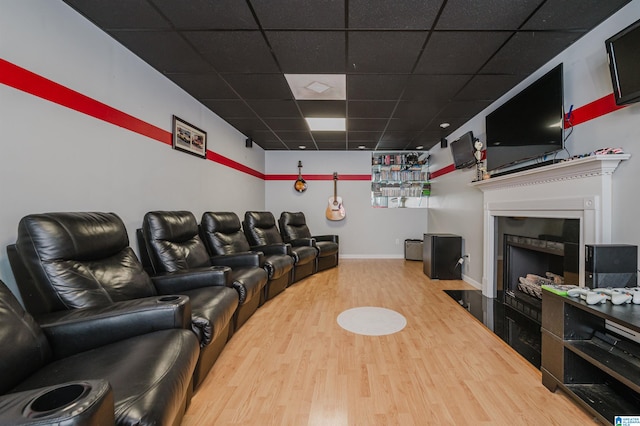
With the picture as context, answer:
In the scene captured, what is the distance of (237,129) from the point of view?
14.1 ft

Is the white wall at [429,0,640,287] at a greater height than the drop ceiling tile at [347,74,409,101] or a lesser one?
lesser

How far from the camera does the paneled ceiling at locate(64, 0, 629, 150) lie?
1721 millimetres

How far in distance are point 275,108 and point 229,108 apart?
587 mm

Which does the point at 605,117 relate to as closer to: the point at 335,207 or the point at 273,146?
the point at 335,207

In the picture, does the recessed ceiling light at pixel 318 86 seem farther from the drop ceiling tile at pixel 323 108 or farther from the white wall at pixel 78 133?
the white wall at pixel 78 133

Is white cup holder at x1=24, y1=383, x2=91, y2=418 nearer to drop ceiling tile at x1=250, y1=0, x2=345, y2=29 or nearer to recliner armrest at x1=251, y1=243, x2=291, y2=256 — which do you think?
drop ceiling tile at x1=250, y1=0, x2=345, y2=29

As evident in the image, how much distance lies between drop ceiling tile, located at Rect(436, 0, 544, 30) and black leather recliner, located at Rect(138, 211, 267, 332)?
2436 mm

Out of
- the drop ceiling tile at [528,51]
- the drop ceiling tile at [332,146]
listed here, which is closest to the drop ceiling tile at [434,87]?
the drop ceiling tile at [528,51]

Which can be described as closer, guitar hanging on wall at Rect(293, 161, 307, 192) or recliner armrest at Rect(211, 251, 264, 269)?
recliner armrest at Rect(211, 251, 264, 269)

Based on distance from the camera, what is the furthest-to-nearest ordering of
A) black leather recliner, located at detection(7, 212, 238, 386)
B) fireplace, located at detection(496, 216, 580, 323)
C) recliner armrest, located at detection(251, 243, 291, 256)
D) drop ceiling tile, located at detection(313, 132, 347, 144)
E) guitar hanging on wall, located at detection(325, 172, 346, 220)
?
guitar hanging on wall, located at detection(325, 172, 346, 220)
drop ceiling tile, located at detection(313, 132, 347, 144)
recliner armrest, located at detection(251, 243, 291, 256)
fireplace, located at detection(496, 216, 580, 323)
black leather recliner, located at detection(7, 212, 238, 386)

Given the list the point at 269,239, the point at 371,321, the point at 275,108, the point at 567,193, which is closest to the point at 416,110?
the point at 275,108

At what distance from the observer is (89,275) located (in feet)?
4.76

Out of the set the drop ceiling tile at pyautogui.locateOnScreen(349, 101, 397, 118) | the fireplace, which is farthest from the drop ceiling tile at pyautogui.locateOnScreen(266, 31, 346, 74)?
the fireplace

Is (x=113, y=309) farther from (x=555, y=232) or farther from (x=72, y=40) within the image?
(x=555, y=232)
